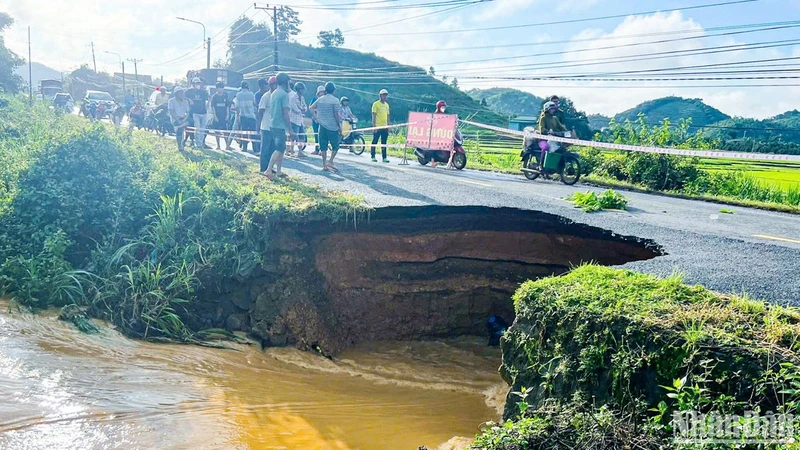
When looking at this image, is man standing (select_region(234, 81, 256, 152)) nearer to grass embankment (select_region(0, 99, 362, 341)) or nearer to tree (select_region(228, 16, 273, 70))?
grass embankment (select_region(0, 99, 362, 341))

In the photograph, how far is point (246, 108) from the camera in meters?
14.1

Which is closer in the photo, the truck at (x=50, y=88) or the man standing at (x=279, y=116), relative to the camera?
the man standing at (x=279, y=116)

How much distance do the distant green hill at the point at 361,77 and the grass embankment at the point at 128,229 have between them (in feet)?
143

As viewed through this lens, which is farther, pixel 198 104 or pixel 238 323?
pixel 198 104

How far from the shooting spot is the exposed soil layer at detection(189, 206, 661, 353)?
7246mm

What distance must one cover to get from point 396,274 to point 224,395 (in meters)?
2.78

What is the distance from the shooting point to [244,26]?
64.9 metres

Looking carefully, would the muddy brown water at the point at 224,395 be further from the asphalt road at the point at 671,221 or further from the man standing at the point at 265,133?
the man standing at the point at 265,133

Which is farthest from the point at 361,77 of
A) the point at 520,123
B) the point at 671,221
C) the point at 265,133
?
the point at 671,221

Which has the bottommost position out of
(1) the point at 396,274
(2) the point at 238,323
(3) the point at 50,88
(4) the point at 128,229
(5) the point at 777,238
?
(2) the point at 238,323

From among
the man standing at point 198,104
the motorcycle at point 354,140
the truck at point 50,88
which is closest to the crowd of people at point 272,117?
the man standing at point 198,104

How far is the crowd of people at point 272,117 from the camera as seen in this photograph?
31.4 feet

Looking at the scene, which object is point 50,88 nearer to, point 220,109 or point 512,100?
point 220,109

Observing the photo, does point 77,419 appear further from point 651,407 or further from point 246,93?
point 246,93
